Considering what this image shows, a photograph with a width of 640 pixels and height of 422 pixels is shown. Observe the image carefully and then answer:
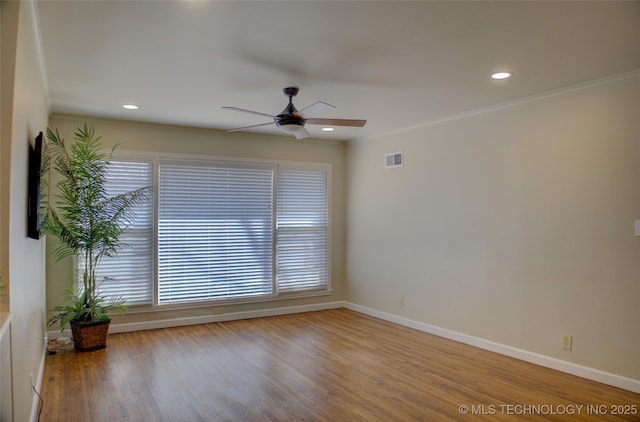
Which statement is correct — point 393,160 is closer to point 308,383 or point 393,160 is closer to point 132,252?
point 308,383

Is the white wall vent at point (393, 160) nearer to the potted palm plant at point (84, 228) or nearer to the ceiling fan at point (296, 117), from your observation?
the ceiling fan at point (296, 117)

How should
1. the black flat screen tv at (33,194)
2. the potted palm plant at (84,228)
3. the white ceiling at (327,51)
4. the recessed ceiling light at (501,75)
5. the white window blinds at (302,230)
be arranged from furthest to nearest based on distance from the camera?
the white window blinds at (302,230), the potted palm plant at (84,228), the recessed ceiling light at (501,75), the black flat screen tv at (33,194), the white ceiling at (327,51)

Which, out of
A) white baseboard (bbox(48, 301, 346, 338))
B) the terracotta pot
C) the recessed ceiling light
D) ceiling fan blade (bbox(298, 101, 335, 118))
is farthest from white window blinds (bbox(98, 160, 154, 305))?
the recessed ceiling light

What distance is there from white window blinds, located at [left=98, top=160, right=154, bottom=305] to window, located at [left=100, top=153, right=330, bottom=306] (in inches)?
0.4

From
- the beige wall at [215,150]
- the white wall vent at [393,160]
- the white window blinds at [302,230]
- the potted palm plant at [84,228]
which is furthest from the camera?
the white window blinds at [302,230]

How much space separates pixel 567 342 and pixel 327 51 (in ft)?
10.7

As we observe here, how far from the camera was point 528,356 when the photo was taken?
4.05m

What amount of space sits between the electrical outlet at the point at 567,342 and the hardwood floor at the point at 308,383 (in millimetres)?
248

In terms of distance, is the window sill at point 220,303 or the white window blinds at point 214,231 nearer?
the window sill at point 220,303

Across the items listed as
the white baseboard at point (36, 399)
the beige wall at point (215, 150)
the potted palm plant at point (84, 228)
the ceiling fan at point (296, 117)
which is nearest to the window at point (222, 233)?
the beige wall at point (215, 150)

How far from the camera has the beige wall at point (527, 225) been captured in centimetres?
347

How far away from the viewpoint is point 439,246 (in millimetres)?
5062

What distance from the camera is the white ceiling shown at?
2.39 metres

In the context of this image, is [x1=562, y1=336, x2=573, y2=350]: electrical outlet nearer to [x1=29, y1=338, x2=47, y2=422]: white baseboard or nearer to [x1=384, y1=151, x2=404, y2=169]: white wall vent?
[x1=384, y1=151, x2=404, y2=169]: white wall vent
